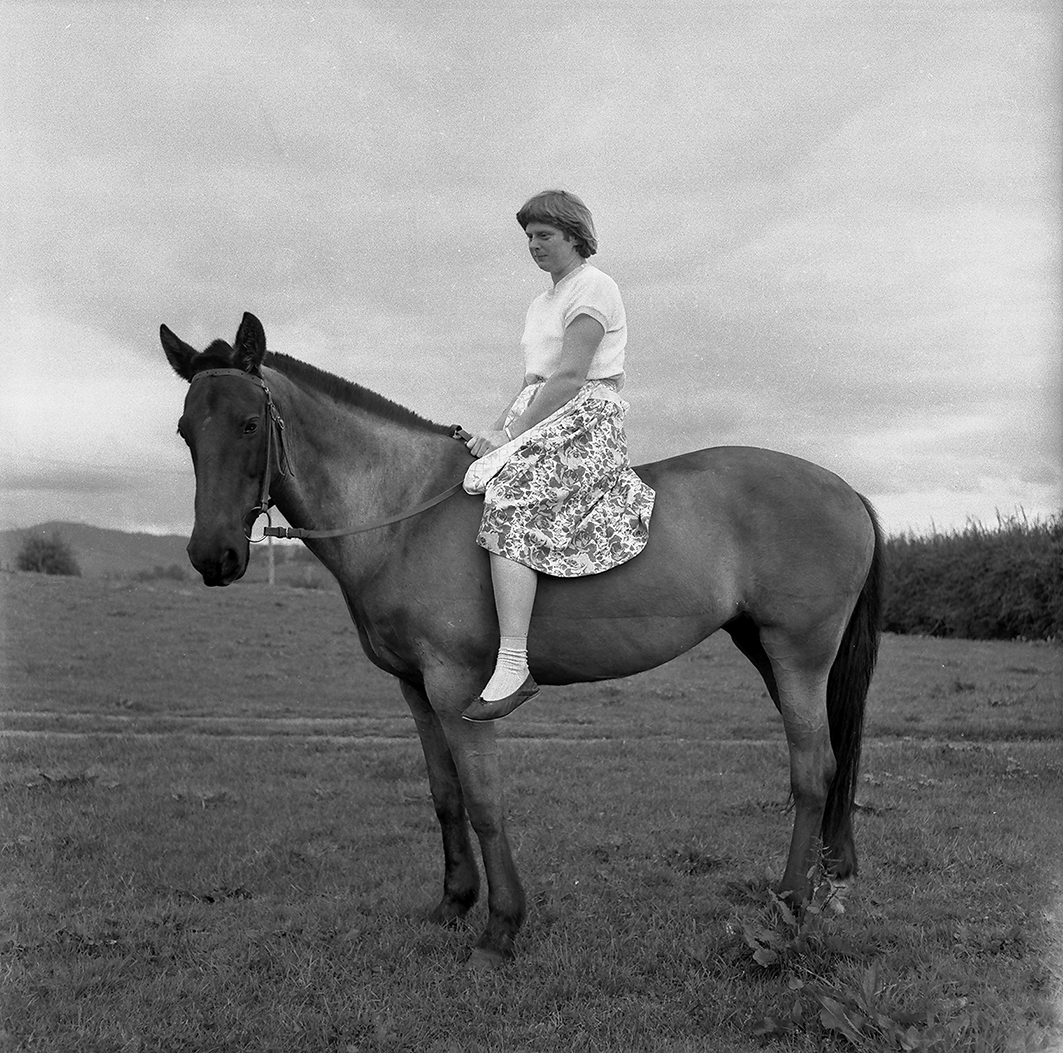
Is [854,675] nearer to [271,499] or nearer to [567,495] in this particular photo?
[567,495]

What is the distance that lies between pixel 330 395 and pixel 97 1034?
2974 mm

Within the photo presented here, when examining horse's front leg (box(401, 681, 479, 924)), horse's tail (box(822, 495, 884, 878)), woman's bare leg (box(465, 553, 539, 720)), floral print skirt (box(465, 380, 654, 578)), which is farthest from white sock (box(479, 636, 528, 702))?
horse's tail (box(822, 495, 884, 878))

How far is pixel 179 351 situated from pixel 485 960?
10.5 ft

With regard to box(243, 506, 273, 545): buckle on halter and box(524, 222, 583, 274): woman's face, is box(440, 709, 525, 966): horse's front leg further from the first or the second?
box(524, 222, 583, 274): woman's face

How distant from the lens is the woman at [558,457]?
4426mm

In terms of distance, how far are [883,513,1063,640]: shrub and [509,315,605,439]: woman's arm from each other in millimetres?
16113

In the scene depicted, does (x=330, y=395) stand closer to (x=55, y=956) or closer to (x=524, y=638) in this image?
(x=524, y=638)

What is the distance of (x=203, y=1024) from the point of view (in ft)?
12.6

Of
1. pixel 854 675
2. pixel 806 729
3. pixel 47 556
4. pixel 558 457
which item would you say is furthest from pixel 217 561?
pixel 47 556

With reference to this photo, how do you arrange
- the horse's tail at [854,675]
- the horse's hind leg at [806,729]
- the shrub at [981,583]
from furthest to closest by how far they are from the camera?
the shrub at [981,583] < the horse's tail at [854,675] < the horse's hind leg at [806,729]

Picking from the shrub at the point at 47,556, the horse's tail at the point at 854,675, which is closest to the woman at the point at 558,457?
→ the horse's tail at the point at 854,675

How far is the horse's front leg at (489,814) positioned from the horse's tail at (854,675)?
1890 mm

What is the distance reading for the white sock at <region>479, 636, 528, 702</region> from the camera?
4.31 meters

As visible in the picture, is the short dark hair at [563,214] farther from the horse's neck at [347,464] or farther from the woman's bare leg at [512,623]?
the woman's bare leg at [512,623]
